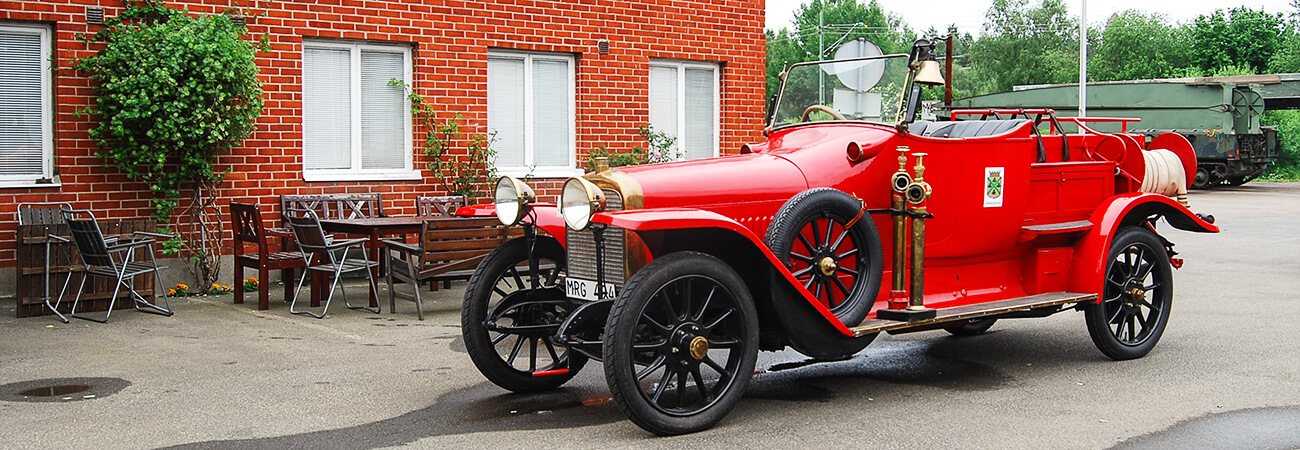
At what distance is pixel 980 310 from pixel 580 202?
258cm

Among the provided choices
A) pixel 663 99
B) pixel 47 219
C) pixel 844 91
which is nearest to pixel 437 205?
pixel 663 99

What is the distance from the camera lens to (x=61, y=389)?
22.3ft

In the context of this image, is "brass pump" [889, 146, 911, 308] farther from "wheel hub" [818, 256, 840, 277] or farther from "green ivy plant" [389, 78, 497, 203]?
"green ivy plant" [389, 78, 497, 203]

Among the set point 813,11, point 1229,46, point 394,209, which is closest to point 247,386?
point 394,209

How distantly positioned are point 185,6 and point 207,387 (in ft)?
16.8

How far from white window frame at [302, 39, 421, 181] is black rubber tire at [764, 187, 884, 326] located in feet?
21.3

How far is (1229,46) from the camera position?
51594 mm

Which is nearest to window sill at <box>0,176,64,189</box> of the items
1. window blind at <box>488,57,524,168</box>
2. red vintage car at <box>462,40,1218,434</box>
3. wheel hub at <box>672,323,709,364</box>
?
window blind at <box>488,57,524,168</box>

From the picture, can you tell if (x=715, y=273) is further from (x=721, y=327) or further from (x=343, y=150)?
(x=343, y=150)

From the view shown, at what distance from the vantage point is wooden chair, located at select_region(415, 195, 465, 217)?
38.8 ft

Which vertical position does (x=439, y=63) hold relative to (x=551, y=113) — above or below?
above

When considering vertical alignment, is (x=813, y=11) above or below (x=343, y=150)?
above

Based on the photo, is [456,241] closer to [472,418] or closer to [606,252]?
[472,418]

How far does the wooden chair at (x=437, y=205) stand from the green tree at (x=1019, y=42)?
49.1 meters
